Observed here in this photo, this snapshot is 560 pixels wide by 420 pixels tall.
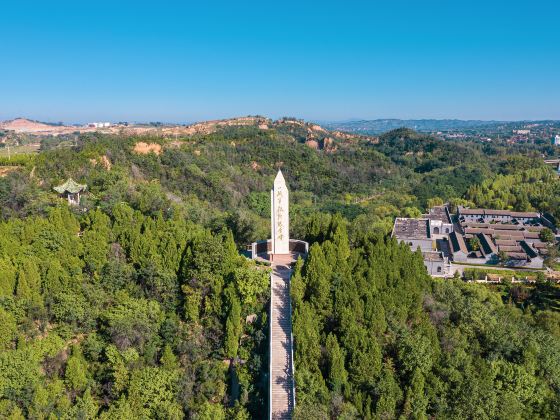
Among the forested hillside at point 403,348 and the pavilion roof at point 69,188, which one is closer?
the forested hillside at point 403,348

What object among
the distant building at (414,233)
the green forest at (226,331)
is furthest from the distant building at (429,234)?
the green forest at (226,331)

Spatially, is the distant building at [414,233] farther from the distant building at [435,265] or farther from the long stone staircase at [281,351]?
the long stone staircase at [281,351]

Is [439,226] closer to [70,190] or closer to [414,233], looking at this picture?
[414,233]

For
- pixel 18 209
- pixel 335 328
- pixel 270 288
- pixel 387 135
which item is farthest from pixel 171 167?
pixel 387 135

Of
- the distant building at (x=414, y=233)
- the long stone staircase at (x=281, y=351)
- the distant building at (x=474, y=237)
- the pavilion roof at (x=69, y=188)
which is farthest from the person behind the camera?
the distant building at (x=414, y=233)

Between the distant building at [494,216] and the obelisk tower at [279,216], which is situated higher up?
the obelisk tower at [279,216]

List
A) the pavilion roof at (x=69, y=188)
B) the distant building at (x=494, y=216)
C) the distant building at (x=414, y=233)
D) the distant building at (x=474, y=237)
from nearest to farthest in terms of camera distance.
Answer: the pavilion roof at (x=69, y=188) → the distant building at (x=474, y=237) → the distant building at (x=414, y=233) → the distant building at (x=494, y=216)

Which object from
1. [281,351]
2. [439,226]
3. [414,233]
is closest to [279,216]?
[281,351]
